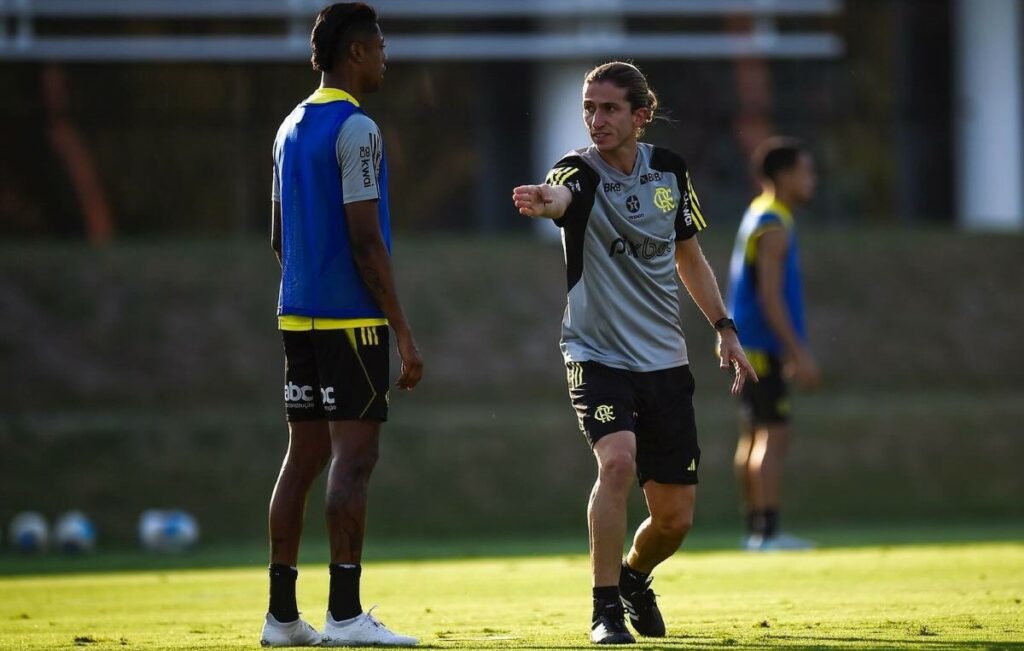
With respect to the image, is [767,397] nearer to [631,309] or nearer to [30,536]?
[631,309]

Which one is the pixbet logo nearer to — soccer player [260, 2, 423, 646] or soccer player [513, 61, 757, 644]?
soccer player [260, 2, 423, 646]

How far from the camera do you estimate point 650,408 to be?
659 centimetres

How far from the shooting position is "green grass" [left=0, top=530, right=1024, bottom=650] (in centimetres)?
640

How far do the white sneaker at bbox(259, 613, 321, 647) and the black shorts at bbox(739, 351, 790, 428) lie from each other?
598 cm

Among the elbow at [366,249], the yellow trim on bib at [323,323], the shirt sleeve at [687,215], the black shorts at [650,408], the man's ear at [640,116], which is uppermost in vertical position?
the man's ear at [640,116]

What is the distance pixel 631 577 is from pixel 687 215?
1475 mm

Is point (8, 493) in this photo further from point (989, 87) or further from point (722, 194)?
point (989, 87)

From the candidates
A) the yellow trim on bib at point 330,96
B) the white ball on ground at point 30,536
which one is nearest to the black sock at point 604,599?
the yellow trim on bib at point 330,96

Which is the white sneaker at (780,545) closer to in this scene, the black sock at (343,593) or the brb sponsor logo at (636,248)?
the brb sponsor logo at (636,248)

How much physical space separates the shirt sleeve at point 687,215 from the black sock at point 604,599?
152cm

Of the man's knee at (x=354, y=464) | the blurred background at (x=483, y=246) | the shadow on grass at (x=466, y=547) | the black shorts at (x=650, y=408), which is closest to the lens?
the man's knee at (x=354, y=464)

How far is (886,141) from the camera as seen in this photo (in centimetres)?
2150

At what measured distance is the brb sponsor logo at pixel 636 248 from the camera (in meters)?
6.59

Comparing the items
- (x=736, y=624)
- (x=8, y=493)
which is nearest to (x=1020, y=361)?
(x=8, y=493)
